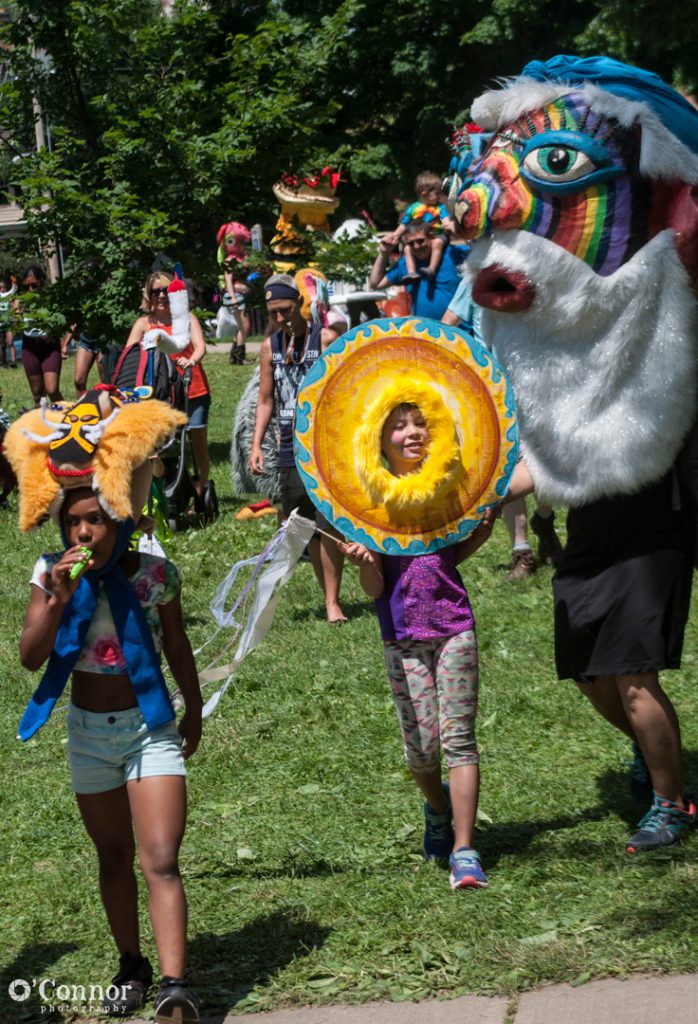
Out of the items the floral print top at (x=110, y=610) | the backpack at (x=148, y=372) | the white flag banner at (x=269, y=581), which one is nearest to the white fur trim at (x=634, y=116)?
the white flag banner at (x=269, y=581)

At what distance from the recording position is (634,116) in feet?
15.0

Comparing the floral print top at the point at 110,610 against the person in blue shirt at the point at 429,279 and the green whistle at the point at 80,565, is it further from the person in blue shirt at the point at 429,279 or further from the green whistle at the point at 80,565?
the person in blue shirt at the point at 429,279

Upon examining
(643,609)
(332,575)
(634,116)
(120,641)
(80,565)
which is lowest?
(332,575)

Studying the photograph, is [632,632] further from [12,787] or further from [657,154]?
[12,787]

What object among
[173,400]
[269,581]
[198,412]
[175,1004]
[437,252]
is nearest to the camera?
[175,1004]

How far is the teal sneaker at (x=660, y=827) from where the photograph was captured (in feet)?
15.8

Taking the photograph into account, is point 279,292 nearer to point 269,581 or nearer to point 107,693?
point 269,581

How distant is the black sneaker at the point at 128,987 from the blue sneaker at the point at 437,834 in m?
1.13

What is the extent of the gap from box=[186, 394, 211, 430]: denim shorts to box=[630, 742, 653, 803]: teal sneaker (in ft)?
21.8

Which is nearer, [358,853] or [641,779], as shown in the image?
[358,853]

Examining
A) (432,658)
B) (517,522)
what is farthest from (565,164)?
(517,522)

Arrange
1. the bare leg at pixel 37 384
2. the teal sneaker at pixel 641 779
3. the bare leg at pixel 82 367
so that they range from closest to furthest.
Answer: the teal sneaker at pixel 641 779
the bare leg at pixel 82 367
the bare leg at pixel 37 384

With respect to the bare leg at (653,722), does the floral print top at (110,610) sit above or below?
above

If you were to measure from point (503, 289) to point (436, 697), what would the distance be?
4.37 feet
